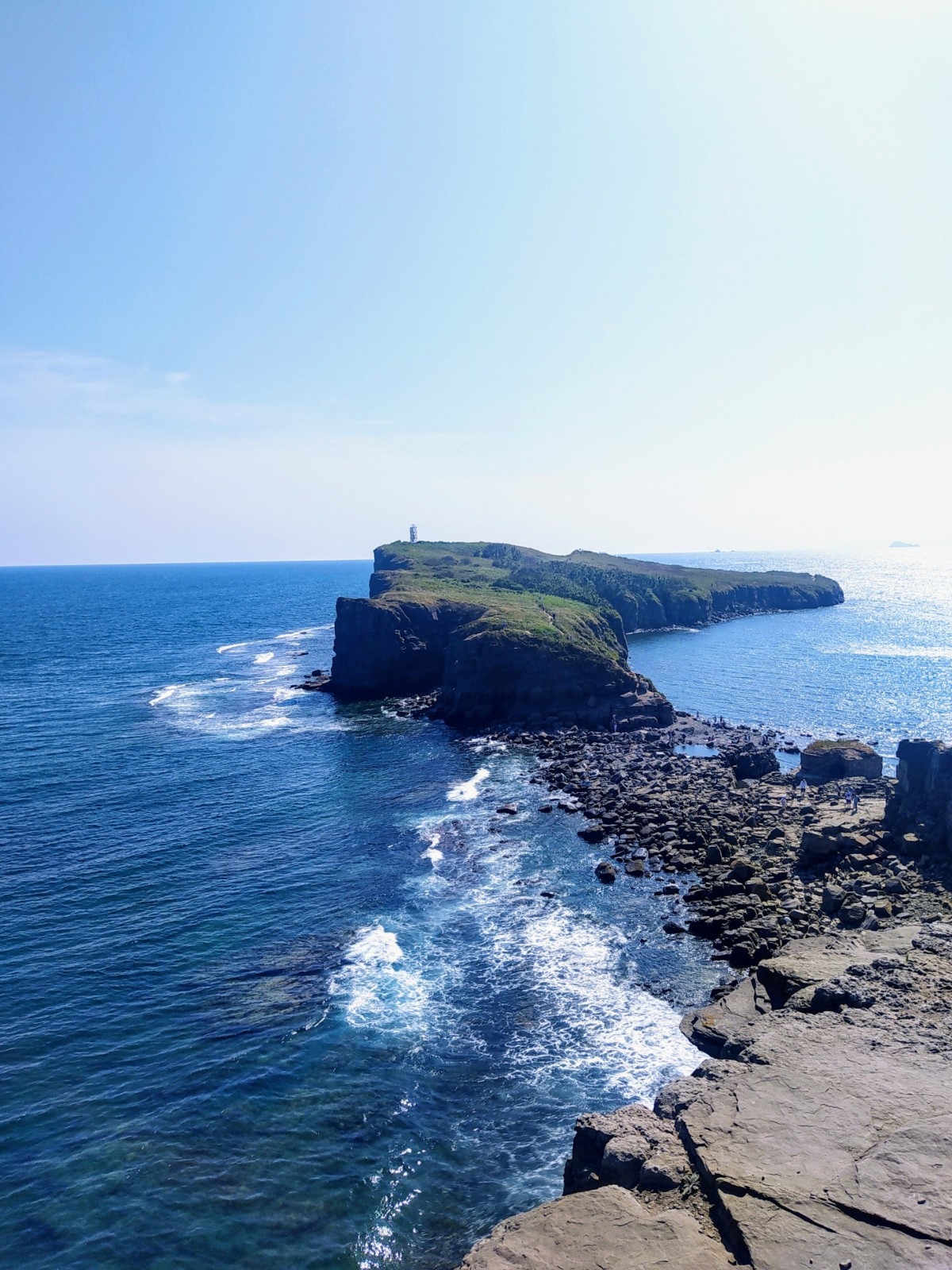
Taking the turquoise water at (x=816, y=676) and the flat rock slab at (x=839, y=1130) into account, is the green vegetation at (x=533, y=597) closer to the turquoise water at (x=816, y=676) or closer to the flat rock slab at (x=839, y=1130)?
the turquoise water at (x=816, y=676)

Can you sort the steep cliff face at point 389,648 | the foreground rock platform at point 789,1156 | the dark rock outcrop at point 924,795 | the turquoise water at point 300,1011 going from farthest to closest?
the steep cliff face at point 389,648 < the dark rock outcrop at point 924,795 < the turquoise water at point 300,1011 < the foreground rock platform at point 789,1156

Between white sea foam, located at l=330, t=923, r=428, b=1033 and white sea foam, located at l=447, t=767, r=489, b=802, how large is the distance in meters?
24.6

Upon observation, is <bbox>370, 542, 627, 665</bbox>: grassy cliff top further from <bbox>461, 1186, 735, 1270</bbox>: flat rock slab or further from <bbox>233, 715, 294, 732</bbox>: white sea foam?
<bbox>461, 1186, 735, 1270</bbox>: flat rock slab

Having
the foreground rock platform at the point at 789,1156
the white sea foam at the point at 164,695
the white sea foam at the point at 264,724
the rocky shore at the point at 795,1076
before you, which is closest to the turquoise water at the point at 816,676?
the rocky shore at the point at 795,1076

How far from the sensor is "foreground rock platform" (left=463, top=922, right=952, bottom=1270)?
19.6 meters

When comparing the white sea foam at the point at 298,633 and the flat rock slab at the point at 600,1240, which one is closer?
the flat rock slab at the point at 600,1240

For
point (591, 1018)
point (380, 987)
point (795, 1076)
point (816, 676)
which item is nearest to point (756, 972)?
point (591, 1018)

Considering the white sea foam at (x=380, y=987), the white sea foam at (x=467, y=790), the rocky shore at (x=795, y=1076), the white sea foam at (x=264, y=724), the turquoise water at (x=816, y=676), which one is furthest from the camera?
the turquoise water at (x=816, y=676)

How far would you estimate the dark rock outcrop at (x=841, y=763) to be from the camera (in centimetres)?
7256

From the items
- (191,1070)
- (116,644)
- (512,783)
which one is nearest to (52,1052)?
(191,1070)

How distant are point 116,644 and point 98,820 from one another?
109387 mm

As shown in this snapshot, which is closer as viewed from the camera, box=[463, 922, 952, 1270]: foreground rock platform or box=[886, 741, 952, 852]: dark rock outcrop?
box=[463, 922, 952, 1270]: foreground rock platform

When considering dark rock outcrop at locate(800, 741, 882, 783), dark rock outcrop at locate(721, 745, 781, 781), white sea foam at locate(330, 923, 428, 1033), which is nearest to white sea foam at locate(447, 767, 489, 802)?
white sea foam at locate(330, 923, 428, 1033)

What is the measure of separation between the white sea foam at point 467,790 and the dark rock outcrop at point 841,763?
105 ft
